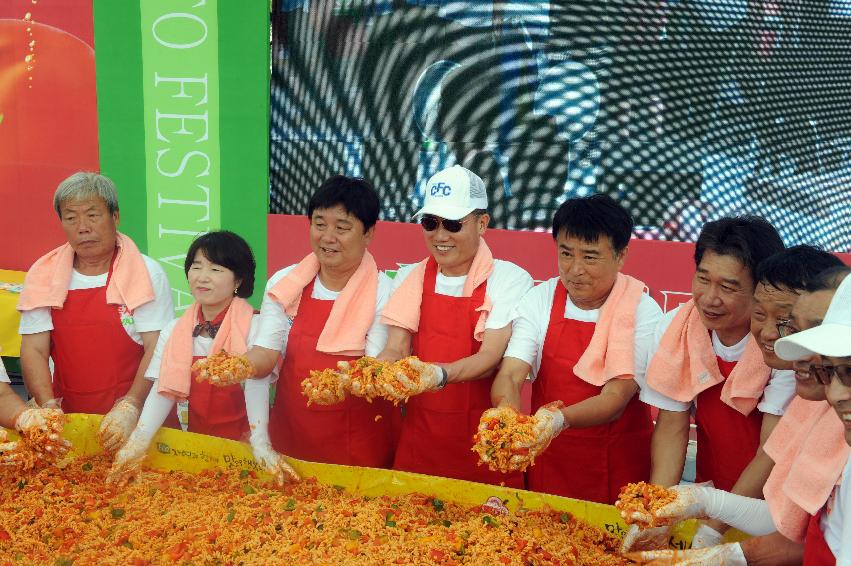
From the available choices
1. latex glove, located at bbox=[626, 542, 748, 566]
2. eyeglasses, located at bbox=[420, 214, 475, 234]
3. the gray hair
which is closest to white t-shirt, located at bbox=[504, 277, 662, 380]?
eyeglasses, located at bbox=[420, 214, 475, 234]

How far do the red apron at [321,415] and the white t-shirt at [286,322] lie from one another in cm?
3

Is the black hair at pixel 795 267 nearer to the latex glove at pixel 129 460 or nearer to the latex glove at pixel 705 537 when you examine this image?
the latex glove at pixel 705 537

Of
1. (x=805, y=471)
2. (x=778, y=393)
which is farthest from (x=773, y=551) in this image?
(x=778, y=393)

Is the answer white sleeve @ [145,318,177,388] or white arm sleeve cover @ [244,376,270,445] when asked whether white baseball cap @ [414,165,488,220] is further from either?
white sleeve @ [145,318,177,388]

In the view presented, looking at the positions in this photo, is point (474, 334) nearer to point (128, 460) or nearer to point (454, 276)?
point (454, 276)

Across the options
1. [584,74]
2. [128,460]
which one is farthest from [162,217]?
[584,74]

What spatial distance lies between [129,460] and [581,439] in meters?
1.77

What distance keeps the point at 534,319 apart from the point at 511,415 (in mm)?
606

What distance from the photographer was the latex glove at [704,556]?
2.25 meters

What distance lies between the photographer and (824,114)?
3.85 meters

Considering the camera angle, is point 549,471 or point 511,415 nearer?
point 511,415

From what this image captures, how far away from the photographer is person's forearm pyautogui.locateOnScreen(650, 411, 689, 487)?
278 cm

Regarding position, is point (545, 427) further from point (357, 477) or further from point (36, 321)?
point (36, 321)

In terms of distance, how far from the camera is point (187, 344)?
343 cm
